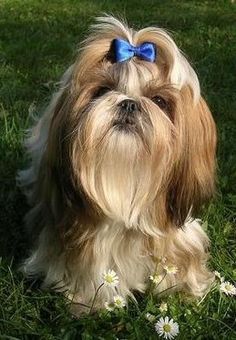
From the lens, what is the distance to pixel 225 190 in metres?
4.54

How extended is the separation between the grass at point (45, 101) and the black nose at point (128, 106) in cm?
93

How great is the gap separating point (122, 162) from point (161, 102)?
272 mm

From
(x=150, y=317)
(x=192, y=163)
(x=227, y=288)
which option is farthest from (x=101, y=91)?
(x=227, y=288)

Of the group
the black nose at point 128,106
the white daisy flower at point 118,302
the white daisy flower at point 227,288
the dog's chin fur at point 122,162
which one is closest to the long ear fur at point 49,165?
the dog's chin fur at point 122,162

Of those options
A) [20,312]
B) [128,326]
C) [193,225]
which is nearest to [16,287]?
[20,312]

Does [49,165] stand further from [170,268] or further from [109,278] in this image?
[170,268]

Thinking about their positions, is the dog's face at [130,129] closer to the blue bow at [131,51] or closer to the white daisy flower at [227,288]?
the blue bow at [131,51]

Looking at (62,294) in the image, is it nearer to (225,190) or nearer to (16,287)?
(16,287)

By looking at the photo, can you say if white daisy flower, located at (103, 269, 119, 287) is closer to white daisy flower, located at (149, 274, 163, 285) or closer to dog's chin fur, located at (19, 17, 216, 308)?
dog's chin fur, located at (19, 17, 216, 308)

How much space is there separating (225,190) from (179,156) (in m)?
1.49

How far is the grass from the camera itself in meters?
3.44

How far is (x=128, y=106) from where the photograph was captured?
2.97 meters

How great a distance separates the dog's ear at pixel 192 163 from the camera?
10.2 feet

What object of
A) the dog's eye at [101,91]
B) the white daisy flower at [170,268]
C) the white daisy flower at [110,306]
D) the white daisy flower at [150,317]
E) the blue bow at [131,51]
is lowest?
the white daisy flower at [150,317]
